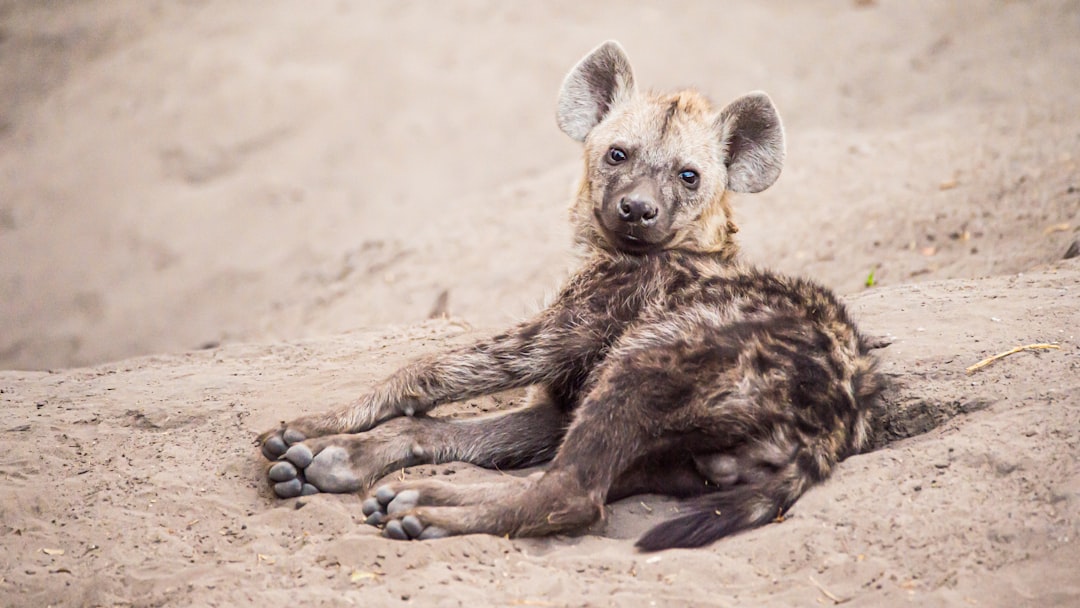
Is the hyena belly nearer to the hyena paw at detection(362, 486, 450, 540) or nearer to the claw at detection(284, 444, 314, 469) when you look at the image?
the hyena paw at detection(362, 486, 450, 540)

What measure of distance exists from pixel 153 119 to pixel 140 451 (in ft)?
17.7

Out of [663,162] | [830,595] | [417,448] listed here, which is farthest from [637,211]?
[830,595]

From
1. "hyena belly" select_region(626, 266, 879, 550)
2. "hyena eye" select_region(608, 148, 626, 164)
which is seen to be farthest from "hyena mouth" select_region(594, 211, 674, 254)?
"hyena belly" select_region(626, 266, 879, 550)

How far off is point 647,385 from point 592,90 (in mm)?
1722

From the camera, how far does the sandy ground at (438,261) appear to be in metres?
2.66

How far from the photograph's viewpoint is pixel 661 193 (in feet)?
12.5

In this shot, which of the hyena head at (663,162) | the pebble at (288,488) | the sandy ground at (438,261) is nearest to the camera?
the sandy ground at (438,261)

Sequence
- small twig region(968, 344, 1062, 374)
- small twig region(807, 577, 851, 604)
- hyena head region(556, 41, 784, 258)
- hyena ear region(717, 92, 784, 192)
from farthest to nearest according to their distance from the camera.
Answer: hyena ear region(717, 92, 784, 192) < hyena head region(556, 41, 784, 258) < small twig region(968, 344, 1062, 374) < small twig region(807, 577, 851, 604)

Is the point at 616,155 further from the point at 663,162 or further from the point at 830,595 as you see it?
the point at 830,595

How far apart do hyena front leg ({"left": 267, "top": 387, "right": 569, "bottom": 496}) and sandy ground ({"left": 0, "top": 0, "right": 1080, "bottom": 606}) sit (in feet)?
0.30

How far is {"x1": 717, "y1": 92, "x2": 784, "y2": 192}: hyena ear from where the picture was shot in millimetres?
4020

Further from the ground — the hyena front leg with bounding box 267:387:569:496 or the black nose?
the black nose

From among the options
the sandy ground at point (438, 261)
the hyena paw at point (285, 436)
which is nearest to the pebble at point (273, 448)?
the hyena paw at point (285, 436)

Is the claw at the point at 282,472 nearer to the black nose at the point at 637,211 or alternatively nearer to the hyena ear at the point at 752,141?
the black nose at the point at 637,211
